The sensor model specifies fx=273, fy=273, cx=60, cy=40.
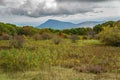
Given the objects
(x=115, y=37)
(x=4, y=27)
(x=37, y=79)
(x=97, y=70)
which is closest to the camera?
(x=37, y=79)

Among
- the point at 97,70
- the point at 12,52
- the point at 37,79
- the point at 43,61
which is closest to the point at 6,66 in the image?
the point at 12,52

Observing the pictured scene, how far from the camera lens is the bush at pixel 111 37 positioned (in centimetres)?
5553

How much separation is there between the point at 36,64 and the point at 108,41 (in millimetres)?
38962

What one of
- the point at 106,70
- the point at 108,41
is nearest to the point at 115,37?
the point at 108,41

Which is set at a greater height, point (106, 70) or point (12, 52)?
point (12, 52)

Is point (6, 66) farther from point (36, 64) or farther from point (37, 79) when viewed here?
point (37, 79)

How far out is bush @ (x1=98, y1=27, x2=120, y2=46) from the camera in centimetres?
5553

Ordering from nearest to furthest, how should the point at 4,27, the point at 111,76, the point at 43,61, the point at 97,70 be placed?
1. the point at 111,76
2. the point at 97,70
3. the point at 43,61
4. the point at 4,27

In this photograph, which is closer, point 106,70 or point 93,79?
point 93,79

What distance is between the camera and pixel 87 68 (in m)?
20.8

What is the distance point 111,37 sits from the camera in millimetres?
56375

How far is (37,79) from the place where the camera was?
16.3m

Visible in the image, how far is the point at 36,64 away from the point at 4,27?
7100 centimetres

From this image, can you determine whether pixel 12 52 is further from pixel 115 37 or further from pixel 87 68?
pixel 115 37
